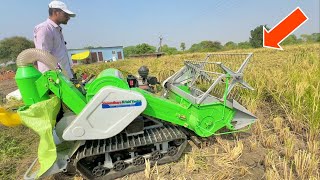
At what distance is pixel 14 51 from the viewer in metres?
45.4

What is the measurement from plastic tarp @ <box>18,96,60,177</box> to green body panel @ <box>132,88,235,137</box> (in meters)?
1.08

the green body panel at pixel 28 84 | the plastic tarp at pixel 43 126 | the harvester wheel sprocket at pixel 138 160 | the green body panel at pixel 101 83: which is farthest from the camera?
the harvester wheel sprocket at pixel 138 160

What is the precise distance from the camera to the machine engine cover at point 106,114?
2590 millimetres

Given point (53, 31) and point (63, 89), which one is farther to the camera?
point (53, 31)

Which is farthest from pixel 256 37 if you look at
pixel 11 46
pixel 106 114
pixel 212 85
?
pixel 106 114

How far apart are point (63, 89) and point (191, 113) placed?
1668mm

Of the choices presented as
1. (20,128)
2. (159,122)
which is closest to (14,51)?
(20,128)

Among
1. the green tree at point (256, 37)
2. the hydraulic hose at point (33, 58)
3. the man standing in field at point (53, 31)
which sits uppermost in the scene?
the green tree at point (256, 37)

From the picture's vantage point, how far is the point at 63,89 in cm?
264

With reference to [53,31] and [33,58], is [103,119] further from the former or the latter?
[53,31]

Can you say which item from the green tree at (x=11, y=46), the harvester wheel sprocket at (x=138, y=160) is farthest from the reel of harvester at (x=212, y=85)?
the green tree at (x=11, y=46)

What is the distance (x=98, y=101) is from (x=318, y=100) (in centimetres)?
320

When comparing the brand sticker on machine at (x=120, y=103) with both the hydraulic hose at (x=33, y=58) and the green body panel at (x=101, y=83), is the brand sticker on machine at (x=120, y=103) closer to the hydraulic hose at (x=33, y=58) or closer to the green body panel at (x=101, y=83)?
the green body panel at (x=101, y=83)

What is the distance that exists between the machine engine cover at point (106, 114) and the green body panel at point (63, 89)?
0.65 feet
